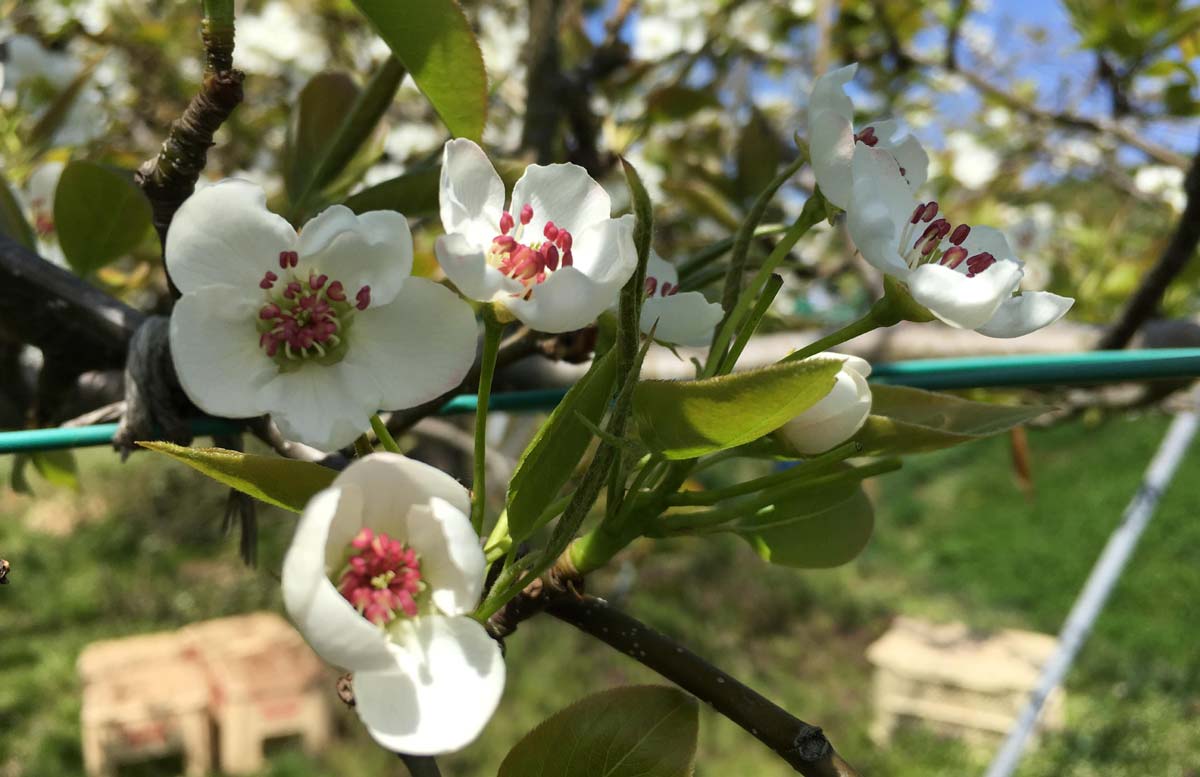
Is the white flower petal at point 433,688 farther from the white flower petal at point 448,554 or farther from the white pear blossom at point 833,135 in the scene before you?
the white pear blossom at point 833,135

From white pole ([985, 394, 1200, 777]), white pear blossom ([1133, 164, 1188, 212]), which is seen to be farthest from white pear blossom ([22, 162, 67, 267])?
white pear blossom ([1133, 164, 1188, 212])

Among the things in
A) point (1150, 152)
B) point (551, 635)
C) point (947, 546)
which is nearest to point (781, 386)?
point (1150, 152)

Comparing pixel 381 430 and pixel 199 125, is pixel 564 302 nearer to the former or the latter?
pixel 381 430

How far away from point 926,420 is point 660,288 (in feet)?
0.44

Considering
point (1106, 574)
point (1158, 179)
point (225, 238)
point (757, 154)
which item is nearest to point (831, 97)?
point (225, 238)

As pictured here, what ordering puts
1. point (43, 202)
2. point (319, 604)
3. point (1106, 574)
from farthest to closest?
1. point (1106, 574)
2. point (43, 202)
3. point (319, 604)

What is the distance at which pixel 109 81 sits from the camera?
2143 millimetres

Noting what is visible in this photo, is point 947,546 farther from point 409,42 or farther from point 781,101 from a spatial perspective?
point 409,42

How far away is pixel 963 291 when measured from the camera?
0.36m

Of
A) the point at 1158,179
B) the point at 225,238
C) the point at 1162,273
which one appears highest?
the point at 225,238

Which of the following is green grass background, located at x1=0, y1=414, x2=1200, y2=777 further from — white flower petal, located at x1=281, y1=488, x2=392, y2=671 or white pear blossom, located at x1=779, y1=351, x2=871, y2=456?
white flower petal, located at x1=281, y1=488, x2=392, y2=671

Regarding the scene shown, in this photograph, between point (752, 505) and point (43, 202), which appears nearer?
point (752, 505)

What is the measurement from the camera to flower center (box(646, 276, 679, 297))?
439 millimetres

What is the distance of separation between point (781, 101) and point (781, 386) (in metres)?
2.56
